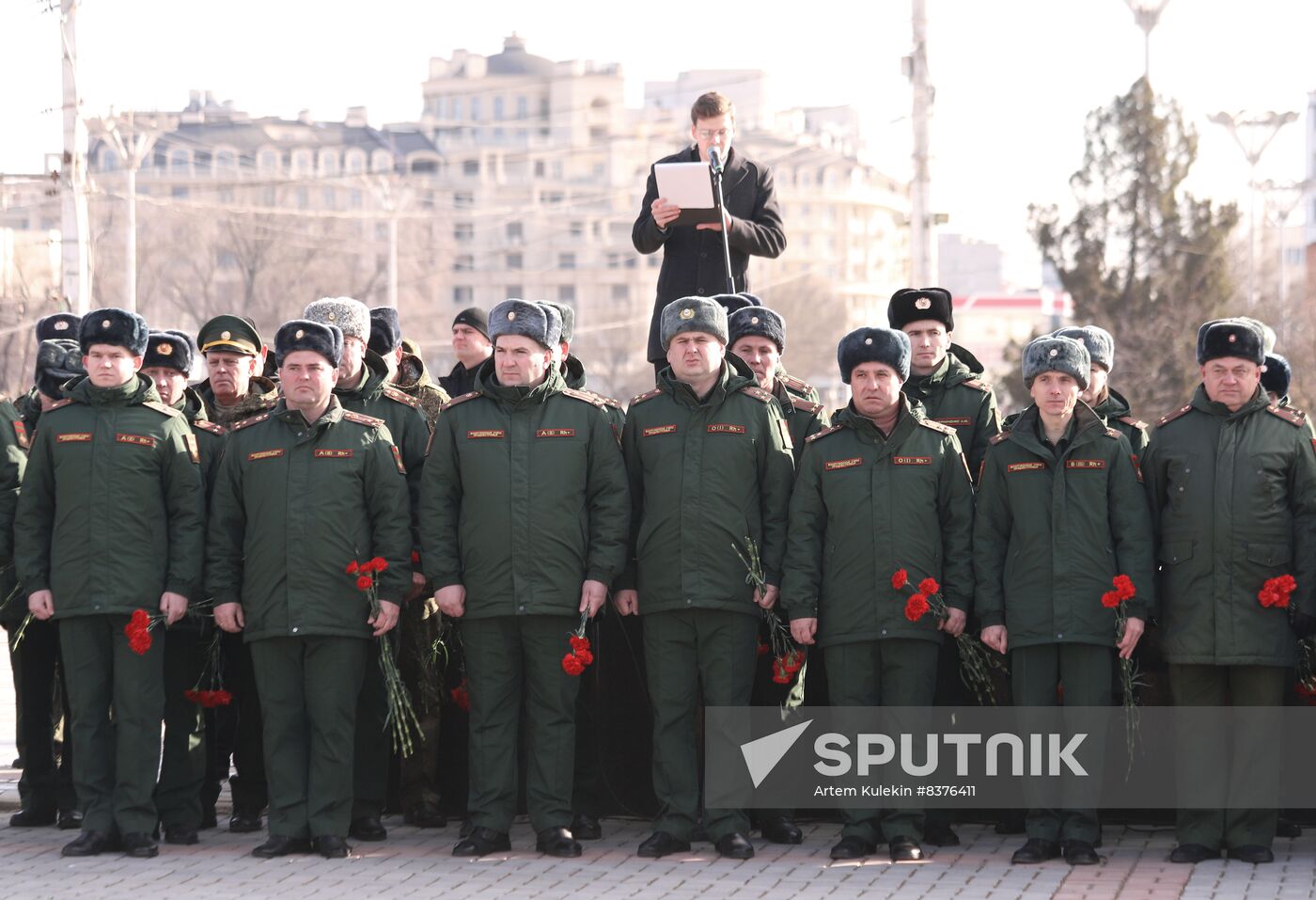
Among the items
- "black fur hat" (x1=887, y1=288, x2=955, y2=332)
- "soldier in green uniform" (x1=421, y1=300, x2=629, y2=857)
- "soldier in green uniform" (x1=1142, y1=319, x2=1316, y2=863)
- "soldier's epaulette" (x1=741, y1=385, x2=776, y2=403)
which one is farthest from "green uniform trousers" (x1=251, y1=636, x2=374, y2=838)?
"soldier in green uniform" (x1=1142, y1=319, x2=1316, y2=863)

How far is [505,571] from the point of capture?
8.45 m

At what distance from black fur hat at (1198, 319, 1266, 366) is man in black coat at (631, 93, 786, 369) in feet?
9.80

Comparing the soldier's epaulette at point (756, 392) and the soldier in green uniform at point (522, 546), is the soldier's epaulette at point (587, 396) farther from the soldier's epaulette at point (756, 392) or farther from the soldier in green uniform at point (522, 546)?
the soldier's epaulette at point (756, 392)

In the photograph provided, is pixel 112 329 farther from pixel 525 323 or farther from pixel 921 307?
pixel 921 307

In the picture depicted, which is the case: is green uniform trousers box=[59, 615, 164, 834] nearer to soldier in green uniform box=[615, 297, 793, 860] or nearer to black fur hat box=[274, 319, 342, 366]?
black fur hat box=[274, 319, 342, 366]

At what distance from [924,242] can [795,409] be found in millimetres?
11123

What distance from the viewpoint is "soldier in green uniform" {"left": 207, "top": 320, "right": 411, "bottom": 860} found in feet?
27.7

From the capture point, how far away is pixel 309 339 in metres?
8.56

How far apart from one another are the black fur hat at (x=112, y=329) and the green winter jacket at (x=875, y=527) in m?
3.03

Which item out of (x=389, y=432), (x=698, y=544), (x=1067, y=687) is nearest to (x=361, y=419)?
(x=389, y=432)

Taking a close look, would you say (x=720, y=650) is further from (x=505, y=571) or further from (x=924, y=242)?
(x=924, y=242)

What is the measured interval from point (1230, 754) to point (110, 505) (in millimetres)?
5030

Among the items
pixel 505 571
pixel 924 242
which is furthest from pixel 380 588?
pixel 924 242

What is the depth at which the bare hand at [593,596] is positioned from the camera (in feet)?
27.8
